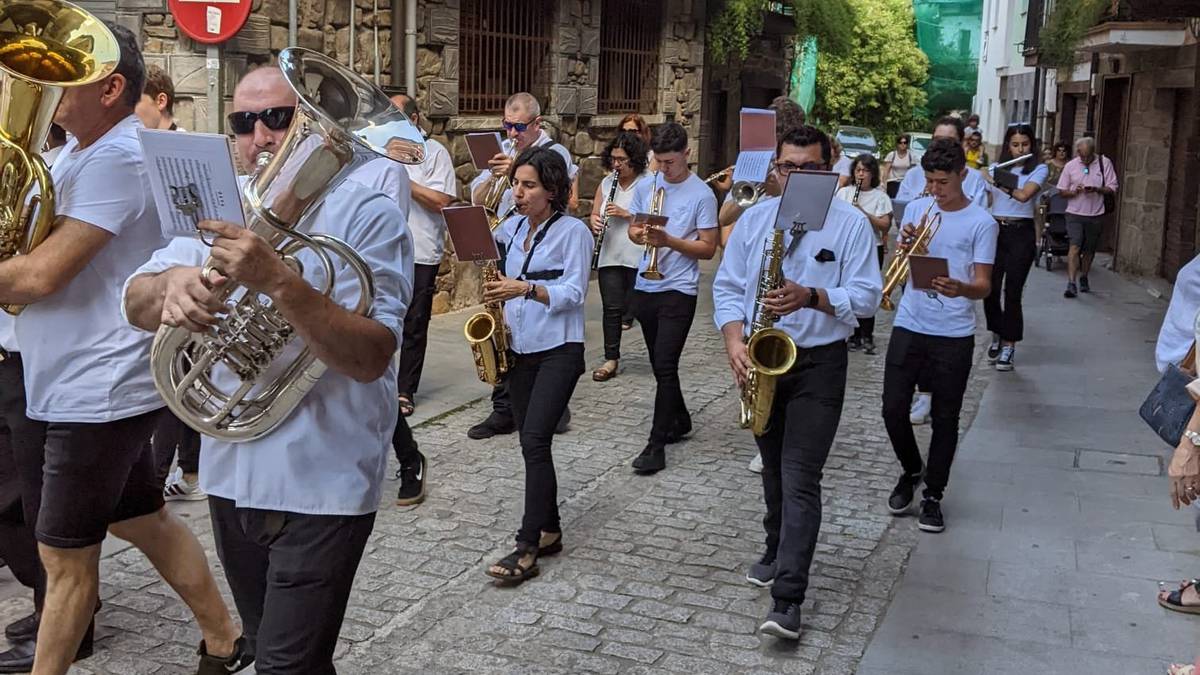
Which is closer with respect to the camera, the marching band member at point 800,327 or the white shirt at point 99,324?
the white shirt at point 99,324

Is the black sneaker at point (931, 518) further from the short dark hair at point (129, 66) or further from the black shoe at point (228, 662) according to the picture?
the short dark hair at point (129, 66)

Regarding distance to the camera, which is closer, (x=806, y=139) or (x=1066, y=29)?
(x=806, y=139)

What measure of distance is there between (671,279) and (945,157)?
5.51ft

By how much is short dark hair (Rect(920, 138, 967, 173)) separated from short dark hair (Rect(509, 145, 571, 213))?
6.17 feet

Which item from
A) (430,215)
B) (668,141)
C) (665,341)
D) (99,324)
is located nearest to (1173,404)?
(99,324)

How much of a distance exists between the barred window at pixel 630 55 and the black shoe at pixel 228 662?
1087cm

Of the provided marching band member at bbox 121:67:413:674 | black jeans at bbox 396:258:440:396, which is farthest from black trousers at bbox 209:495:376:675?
black jeans at bbox 396:258:440:396

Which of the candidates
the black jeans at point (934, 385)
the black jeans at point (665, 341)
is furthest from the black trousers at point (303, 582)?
the black jeans at point (665, 341)

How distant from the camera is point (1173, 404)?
11.7 ft

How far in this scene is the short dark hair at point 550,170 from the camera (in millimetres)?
5488

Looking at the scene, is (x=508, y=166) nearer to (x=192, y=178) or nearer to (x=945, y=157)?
(x=945, y=157)

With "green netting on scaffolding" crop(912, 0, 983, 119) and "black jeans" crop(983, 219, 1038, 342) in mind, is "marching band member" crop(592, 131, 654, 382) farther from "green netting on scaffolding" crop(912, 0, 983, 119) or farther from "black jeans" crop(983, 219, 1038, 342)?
"green netting on scaffolding" crop(912, 0, 983, 119)

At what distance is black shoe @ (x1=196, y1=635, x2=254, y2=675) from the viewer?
4.07 meters

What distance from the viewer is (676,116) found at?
1598cm
